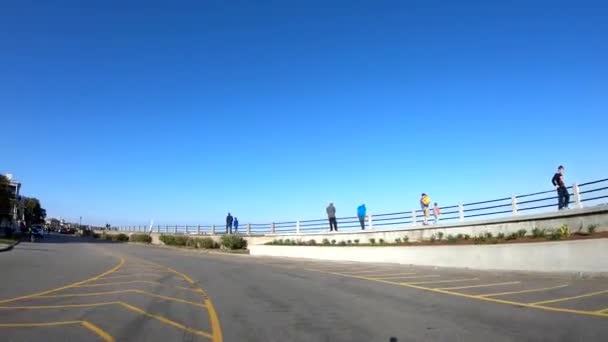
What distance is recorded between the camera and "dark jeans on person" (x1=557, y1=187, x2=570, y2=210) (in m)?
15.2

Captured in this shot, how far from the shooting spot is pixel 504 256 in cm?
1466

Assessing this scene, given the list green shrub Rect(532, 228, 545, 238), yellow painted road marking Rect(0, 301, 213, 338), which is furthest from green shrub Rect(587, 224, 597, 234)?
yellow painted road marking Rect(0, 301, 213, 338)

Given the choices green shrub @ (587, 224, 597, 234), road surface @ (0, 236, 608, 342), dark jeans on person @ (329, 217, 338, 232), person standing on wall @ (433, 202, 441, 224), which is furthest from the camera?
dark jeans on person @ (329, 217, 338, 232)

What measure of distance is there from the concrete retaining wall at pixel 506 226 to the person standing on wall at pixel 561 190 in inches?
18.6

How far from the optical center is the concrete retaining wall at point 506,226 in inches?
556

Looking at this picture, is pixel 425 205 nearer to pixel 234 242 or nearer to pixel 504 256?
pixel 504 256

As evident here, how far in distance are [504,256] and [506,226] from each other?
2.83 meters

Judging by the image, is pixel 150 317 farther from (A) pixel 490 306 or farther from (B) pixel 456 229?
(B) pixel 456 229

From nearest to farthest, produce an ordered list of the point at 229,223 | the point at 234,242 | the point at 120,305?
the point at 120,305 → the point at 234,242 → the point at 229,223

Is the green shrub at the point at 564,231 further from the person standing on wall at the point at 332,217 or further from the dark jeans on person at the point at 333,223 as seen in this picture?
the dark jeans on person at the point at 333,223

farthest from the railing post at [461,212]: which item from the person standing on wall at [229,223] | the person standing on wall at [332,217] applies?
the person standing on wall at [229,223]

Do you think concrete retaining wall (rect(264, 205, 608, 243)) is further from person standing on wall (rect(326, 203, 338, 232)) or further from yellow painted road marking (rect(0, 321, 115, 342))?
yellow painted road marking (rect(0, 321, 115, 342))

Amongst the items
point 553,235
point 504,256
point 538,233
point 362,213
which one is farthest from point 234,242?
point 553,235

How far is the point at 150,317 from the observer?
24.4ft
